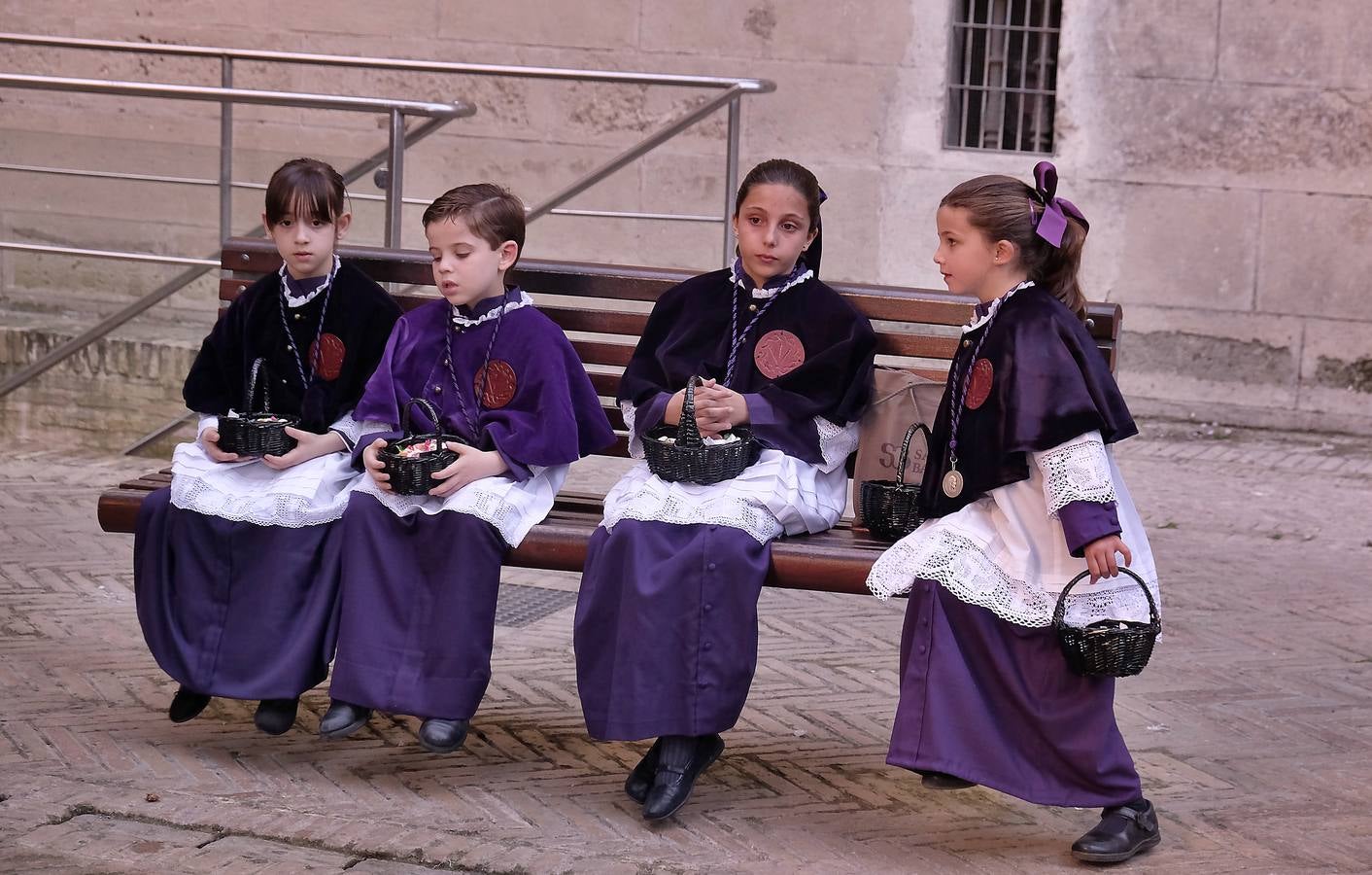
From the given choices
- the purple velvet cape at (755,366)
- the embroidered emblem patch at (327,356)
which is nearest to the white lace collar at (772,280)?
the purple velvet cape at (755,366)

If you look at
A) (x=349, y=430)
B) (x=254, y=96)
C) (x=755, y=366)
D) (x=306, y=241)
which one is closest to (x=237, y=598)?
(x=349, y=430)

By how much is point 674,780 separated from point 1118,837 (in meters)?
0.90

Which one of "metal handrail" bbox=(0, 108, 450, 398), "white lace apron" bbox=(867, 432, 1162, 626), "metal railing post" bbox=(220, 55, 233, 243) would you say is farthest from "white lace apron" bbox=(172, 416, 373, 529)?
"metal railing post" bbox=(220, 55, 233, 243)

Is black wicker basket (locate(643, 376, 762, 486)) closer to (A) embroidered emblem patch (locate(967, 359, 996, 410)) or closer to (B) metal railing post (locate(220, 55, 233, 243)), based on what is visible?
(A) embroidered emblem patch (locate(967, 359, 996, 410))

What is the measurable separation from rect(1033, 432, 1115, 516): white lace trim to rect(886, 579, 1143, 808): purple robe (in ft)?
0.88

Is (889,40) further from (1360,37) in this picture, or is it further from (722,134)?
(1360,37)

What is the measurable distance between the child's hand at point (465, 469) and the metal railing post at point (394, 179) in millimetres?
2934

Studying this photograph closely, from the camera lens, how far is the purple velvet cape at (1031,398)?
140 inches

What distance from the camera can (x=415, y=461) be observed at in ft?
12.7

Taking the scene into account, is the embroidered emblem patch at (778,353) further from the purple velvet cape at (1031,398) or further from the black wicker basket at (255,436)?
the black wicker basket at (255,436)

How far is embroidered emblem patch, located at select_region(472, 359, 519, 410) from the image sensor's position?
4137 millimetres

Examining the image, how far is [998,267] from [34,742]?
7.86 feet

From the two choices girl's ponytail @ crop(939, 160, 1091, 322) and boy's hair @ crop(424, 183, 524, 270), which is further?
boy's hair @ crop(424, 183, 524, 270)

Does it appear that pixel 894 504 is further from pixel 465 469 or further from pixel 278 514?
pixel 278 514
